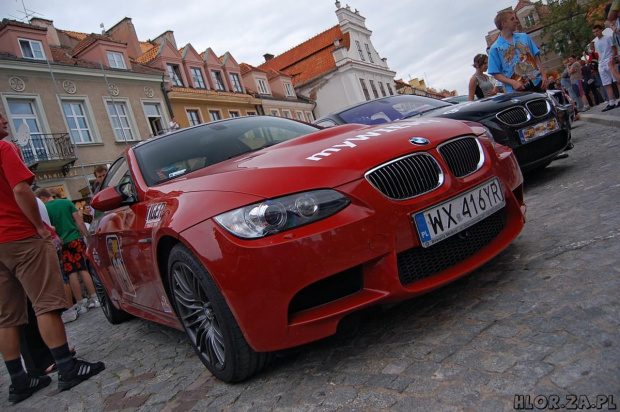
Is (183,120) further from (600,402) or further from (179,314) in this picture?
(600,402)

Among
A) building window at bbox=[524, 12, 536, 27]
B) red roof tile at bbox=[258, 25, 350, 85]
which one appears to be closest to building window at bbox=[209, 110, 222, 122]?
red roof tile at bbox=[258, 25, 350, 85]

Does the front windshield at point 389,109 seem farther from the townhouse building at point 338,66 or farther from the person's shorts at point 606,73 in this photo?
the townhouse building at point 338,66

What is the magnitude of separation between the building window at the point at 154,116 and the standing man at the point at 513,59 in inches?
754

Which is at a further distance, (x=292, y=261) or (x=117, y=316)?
(x=117, y=316)

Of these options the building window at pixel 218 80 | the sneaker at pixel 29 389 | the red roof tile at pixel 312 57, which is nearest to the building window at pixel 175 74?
the building window at pixel 218 80

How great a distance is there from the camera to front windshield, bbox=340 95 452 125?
18.4 feet

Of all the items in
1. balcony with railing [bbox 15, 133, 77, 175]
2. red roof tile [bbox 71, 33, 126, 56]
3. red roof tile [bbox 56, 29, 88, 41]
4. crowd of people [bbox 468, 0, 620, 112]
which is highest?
red roof tile [bbox 56, 29, 88, 41]

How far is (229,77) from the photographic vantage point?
30844 mm

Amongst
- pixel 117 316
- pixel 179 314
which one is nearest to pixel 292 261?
pixel 179 314

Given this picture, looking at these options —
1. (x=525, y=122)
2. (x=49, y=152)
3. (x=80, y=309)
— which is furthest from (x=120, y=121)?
(x=525, y=122)

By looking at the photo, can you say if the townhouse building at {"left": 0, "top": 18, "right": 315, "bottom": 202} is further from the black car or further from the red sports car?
the red sports car

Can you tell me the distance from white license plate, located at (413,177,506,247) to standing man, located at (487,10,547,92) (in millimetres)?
3826

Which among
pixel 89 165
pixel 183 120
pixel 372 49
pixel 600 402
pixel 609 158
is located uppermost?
pixel 372 49

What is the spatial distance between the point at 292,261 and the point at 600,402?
3.81 ft
